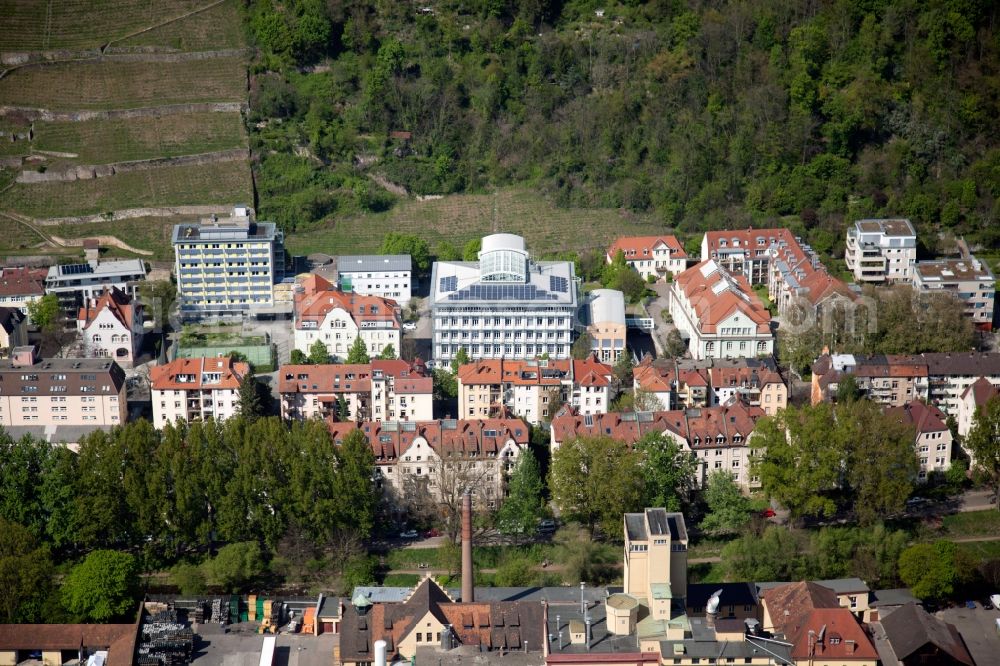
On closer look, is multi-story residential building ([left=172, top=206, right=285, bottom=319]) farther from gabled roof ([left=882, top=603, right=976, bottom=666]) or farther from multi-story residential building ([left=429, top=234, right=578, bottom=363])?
gabled roof ([left=882, top=603, right=976, bottom=666])

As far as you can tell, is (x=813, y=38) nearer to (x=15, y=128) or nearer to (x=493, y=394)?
(x=493, y=394)

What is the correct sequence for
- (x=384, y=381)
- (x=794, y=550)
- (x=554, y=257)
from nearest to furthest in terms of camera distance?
(x=794, y=550) < (x=384, y=381) < (x=554, y=257)

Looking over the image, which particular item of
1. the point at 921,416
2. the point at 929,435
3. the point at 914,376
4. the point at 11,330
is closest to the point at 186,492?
the point at 11,330

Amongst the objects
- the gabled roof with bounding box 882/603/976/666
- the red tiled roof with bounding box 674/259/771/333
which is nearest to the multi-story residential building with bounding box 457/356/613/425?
the red tiled roof with bounding box 674/259/771/333

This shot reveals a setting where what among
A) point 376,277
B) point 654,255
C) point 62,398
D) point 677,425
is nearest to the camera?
point 677,425

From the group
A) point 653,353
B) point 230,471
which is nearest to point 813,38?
point 653,353

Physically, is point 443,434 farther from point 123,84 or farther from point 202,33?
point 202,33
